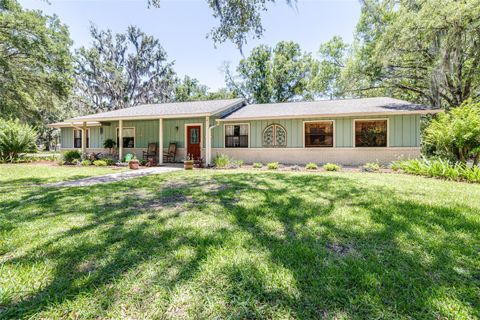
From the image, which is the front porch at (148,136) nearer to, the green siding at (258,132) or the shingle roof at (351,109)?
the green siding at (258,132)

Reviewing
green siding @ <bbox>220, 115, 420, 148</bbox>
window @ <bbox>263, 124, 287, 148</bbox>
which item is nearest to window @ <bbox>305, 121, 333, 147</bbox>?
green siding @ <bbox>220, 115, 420, 148</bbox>

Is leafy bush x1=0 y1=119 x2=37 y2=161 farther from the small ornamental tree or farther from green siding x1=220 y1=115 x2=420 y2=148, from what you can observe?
the small ornamental tree

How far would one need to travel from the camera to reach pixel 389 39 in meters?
11.3

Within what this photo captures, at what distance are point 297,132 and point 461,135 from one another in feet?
19.9

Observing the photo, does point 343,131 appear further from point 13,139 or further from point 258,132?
point 13,139

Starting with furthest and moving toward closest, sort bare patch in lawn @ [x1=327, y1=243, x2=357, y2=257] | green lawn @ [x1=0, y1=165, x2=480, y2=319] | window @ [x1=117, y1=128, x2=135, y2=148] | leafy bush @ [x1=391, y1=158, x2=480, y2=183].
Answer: window @ [x1=117, y1=128, x2=135, y2=148] → leafy bush @ [x1=391, y1=158, x2=480, y2=183] → bare patch in lawn @ [x1=327, y1=243, x2=357, y2=257] → green lawn @ [x1=0, y1=165, x2=480, y2=319]

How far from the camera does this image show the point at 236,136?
13.3m

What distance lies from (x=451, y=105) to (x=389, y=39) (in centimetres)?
778

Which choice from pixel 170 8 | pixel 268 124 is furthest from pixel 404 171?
pixel 170 8

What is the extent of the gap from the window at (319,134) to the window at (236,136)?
3.11 meters

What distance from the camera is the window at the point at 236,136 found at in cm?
1316

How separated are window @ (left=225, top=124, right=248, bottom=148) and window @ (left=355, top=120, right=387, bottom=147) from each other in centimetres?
533

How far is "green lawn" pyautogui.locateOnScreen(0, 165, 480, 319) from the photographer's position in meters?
1.83

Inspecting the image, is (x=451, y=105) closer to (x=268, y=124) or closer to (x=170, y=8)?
(x=268, y=124)
